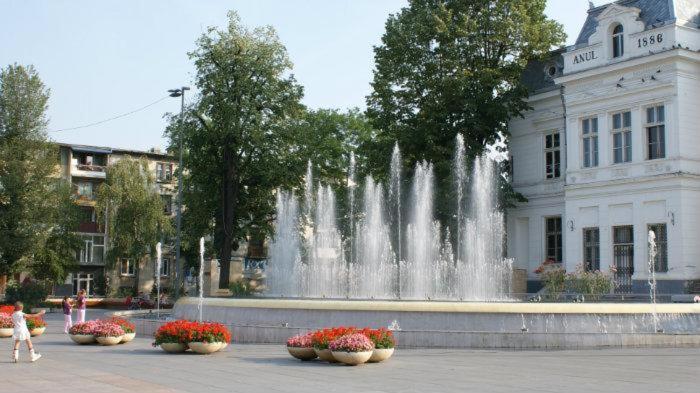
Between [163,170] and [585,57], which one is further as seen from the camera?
[163,170]

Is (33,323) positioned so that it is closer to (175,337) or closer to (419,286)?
(175,337)

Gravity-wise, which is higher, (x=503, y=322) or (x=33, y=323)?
(x=503, y=322)

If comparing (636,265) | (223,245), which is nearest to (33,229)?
(223,245)

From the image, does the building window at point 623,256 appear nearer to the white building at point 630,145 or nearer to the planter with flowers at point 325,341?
the white building at point 630,145

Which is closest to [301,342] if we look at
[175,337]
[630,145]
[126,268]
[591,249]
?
[175,337]

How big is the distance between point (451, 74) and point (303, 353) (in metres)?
28.2

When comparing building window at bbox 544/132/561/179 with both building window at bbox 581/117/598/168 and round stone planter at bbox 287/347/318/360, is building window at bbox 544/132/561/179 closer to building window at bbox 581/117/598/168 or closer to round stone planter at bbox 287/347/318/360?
building window at bbox 581/117/598/168

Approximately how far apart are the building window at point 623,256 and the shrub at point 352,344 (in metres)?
22.4

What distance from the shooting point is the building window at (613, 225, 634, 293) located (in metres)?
37.2

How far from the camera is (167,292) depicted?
7406cm

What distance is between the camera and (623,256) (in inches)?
1499

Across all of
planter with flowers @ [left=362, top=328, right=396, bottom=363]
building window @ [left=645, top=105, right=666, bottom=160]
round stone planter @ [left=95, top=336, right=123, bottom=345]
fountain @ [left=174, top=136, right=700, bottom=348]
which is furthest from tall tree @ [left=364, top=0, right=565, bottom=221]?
planter with flowers @ [left=362, top=328, right=396, bottom=363]

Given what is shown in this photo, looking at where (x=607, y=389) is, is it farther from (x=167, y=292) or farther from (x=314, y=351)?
(x=167, y=292)

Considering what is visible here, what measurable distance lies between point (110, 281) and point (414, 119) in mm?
43263
